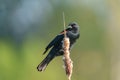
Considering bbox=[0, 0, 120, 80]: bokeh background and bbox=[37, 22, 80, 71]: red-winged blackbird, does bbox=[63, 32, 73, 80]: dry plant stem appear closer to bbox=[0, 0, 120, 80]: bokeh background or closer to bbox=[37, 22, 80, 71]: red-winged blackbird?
bbox=[37, 22, 80, 71]: red-winged blackbird

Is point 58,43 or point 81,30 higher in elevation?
point 81,30

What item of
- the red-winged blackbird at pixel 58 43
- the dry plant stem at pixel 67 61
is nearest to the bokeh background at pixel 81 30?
the red-winged blackbird at pixel 58 43

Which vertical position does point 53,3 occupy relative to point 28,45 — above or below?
above

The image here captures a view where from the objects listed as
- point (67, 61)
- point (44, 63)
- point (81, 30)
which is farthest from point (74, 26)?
point (81, 30)

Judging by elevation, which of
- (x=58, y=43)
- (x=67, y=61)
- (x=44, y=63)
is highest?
(x=58, y=43)

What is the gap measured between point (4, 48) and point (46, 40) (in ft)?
5.23

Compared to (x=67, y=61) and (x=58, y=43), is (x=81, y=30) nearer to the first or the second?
(x=58, y=43)

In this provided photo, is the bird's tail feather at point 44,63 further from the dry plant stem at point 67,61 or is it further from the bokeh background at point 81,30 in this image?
the bokeh background at point 81,30

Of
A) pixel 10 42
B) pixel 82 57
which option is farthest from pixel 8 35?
pixel 82 57

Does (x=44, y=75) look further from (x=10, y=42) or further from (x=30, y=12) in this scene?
(x=30, y=12)

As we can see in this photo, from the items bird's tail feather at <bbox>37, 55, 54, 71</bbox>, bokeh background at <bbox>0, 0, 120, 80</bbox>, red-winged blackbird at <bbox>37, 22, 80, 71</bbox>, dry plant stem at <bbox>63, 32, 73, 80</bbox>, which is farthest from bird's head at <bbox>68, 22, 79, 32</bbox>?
bokeh background at <bbox>0, 0, 120, 80</bbox>

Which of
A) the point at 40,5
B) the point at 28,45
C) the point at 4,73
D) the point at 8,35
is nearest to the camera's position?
the point at 4,73

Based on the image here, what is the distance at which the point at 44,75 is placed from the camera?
17.8m

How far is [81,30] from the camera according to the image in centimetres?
2039
